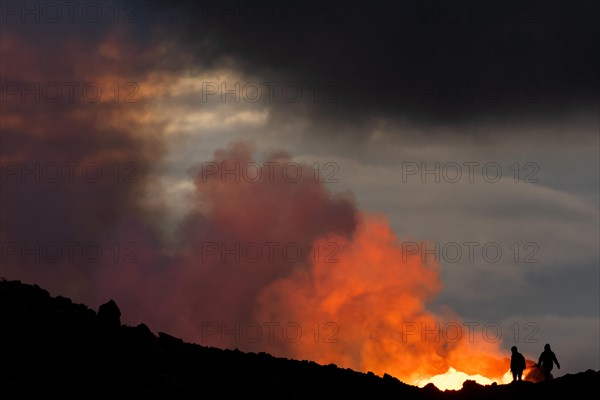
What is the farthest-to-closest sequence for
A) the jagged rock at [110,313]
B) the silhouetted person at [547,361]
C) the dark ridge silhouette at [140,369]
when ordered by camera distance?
the silhouetted person at [547,361] → the jagged rock at [110,313] → the dark ridge silhouette at [140,369]

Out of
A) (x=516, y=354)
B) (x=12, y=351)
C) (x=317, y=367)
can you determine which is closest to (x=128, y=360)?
(x=12, y=351)

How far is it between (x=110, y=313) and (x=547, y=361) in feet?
81.9

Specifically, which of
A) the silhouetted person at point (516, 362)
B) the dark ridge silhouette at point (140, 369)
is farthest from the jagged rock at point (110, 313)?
the silhouetted person at point (516, 362)

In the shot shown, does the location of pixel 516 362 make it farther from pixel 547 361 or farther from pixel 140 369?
pixel 140 369

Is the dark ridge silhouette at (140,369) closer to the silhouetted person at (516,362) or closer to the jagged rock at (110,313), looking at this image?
the jagged rock at (110,313)

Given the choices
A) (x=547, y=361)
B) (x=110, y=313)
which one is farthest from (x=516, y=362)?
(x=110, y=313)

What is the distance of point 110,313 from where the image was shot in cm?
6047

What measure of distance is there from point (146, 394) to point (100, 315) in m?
13.3

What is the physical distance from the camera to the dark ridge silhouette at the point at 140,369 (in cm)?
4778

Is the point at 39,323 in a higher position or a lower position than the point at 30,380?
higher

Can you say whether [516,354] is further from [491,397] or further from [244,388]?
[244,388]

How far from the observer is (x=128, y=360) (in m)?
51.8

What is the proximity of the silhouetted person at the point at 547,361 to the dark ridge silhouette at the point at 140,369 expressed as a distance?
3407mm

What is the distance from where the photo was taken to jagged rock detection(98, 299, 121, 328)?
58.4m
